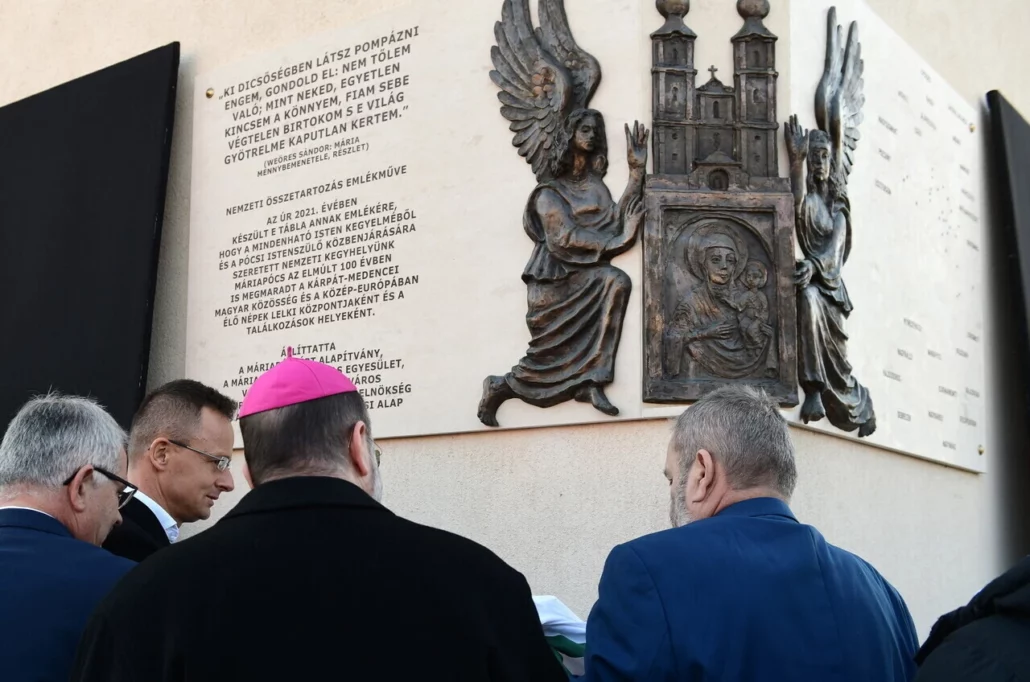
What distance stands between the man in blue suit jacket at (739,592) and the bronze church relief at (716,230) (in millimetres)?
2021

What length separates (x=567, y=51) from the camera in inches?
215

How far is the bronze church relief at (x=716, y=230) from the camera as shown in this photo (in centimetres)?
505

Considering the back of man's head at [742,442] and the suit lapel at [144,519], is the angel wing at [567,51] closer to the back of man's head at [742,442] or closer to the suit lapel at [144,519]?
the suit lapel at [144,519]

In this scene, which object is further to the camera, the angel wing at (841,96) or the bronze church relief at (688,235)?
the angel wing at (841,96)

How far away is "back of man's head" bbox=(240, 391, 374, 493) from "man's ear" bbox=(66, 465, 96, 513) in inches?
30.1

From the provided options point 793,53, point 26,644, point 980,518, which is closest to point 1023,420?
point 980,518

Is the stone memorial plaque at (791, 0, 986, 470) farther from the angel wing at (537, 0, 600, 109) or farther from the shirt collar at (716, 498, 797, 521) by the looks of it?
the shirt collar at (716, 498, 797, 521)

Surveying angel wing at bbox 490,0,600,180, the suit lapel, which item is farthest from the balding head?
angel wing at bbox 490,0,600,180

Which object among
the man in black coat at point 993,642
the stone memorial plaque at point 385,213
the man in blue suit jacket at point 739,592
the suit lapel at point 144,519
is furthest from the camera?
the stone memorial plaque at point 385,213

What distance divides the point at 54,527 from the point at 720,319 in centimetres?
288

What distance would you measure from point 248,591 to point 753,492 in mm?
1287

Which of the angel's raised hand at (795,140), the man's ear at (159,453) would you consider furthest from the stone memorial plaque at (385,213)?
the man's ear at (159,453)

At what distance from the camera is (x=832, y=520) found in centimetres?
539

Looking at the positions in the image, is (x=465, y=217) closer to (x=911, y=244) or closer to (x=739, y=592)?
(x=911, y=244)
